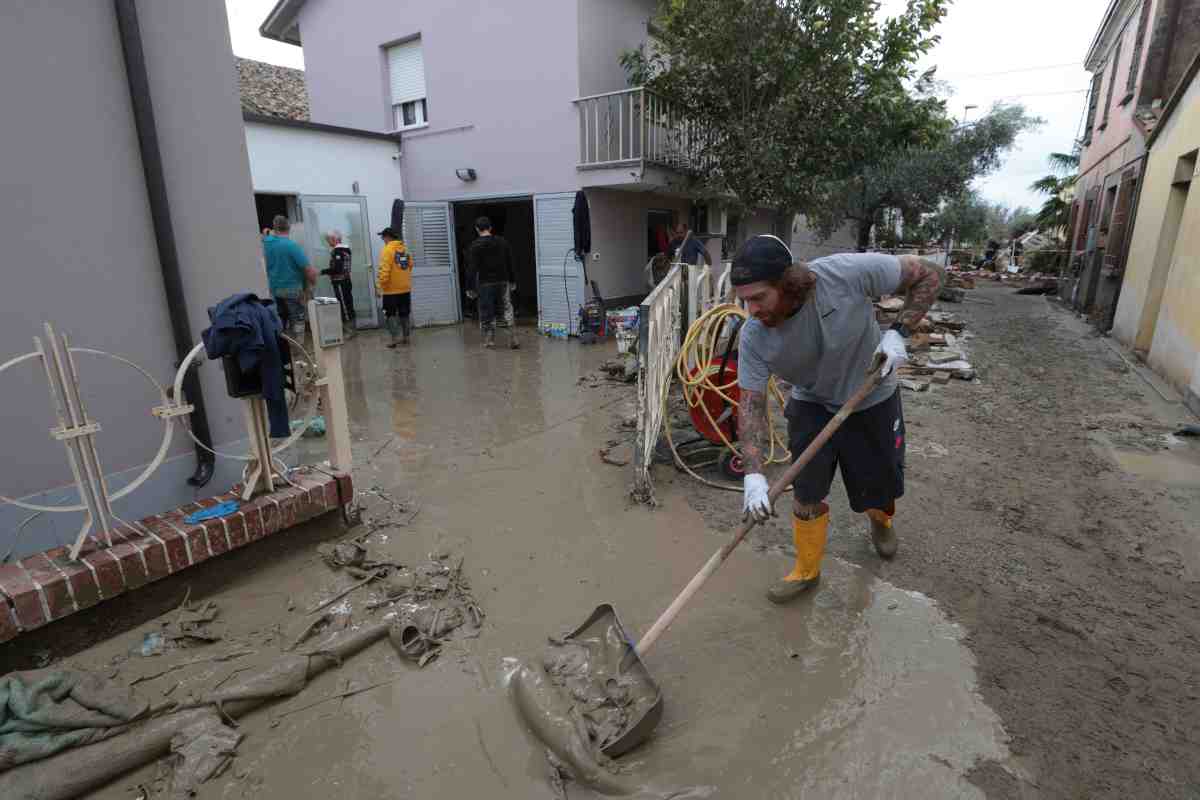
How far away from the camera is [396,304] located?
9.02 m

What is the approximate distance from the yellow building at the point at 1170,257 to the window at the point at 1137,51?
9.65 ft

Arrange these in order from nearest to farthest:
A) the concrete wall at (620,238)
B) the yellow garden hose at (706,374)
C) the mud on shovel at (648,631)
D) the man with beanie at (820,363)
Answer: the mud on shovel at (648,631) < the man with beanie at (820,363) < the yellow garden hose at (706,374) < the concrete wall at (620,238)

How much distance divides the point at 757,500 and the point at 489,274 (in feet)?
23.4

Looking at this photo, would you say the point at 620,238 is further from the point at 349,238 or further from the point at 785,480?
the point at 785,480

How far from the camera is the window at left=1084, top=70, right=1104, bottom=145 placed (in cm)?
1566

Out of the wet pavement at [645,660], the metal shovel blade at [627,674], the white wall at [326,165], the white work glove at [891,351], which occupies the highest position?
the white wall at [326,165]

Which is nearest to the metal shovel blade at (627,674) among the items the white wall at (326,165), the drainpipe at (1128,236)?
the white wall at (326,165)

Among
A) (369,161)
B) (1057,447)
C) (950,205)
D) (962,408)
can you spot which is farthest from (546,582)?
(950,205)

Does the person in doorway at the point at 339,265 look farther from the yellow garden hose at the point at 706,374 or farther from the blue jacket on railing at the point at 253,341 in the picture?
the blue jacket on railing at the point at 253,341

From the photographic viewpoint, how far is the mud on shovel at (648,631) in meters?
2.00

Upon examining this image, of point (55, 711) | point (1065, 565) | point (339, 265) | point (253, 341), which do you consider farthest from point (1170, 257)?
point (339, 265)

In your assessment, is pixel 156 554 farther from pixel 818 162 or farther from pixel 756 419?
pixel 818 162

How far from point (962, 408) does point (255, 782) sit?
20.6 ft

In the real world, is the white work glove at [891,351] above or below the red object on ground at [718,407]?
above
